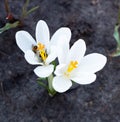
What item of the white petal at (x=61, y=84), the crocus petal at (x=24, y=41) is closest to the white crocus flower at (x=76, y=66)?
the white petal at (x=61, y=84)

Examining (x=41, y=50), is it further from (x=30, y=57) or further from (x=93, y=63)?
(x=93, y=63)

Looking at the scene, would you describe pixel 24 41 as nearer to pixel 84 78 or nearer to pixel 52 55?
pixel 52 55

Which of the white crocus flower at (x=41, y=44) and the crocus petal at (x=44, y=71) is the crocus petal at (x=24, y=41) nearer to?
the white crocus flower at (x=41, y=44)

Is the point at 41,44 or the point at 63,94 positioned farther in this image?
the point at 63,94

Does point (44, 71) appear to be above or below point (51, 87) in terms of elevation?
above

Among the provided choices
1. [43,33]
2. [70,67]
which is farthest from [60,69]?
[43,33]

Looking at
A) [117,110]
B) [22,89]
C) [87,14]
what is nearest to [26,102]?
[22,89]
